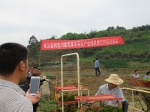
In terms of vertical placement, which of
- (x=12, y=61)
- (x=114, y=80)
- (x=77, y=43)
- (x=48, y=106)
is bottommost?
(x=48, y=106)

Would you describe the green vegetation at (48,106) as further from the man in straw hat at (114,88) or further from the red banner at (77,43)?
the red banner at (77,43)

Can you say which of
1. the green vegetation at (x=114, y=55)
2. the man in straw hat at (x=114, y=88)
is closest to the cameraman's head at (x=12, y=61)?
the man in straw hat at (x=114, y=88)

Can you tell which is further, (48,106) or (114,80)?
(48,106)

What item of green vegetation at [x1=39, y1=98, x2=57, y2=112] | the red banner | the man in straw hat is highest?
the red banner

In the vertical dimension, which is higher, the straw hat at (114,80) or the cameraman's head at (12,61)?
the cameraman's head at (12,61)

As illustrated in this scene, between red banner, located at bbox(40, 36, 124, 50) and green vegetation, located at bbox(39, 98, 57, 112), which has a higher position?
red banner, located at bbox(40, 36, 124, 50)

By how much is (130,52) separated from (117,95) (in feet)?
92.9

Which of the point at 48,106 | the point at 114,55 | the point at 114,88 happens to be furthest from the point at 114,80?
the point at 114,55

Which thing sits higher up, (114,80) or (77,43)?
(77,43)

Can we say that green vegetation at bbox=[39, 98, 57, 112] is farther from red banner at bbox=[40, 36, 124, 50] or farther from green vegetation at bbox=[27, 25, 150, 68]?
green vegetation at bbox=[27, 25, 150, 68]

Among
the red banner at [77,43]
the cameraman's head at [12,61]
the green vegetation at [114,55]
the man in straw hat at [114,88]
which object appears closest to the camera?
the cameraman's head at [12,61]

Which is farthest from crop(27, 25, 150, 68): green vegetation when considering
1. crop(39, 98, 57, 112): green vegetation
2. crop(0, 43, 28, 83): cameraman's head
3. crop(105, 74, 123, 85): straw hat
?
crop(0, 43, 28, 83): cameraman's head

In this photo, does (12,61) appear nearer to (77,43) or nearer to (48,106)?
(48,106)

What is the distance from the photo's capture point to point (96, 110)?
3771 mm
